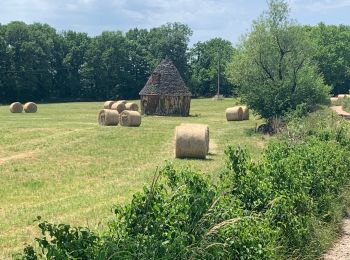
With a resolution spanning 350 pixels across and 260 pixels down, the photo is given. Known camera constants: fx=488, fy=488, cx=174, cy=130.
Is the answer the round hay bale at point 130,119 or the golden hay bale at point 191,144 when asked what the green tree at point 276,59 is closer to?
the round hay bale at point 130,119

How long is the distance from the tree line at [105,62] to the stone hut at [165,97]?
37513 mm

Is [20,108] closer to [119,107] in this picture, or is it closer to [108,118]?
[119,107]

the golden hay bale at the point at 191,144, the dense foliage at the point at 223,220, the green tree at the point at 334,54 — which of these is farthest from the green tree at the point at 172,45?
the dense foliage at the point at 223,220

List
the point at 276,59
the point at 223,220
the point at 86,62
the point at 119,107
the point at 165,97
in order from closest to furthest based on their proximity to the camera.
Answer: the point at 223,220 → the point at 276,59 → the point at 165,97 → the point at 119,107 → the point at 86,62

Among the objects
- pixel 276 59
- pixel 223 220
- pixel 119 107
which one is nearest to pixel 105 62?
pixel 119 107

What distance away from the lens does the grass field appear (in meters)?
10.5

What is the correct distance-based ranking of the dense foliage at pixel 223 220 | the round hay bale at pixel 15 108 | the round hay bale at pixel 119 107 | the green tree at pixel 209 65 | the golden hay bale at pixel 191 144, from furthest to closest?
the green tree at pixel 209 65 < the round hay bale at pixel 15 108 < the round hay bale at pixel 119 107 < the golden hay bale at pixel 191 144 < the dense foliage at pixel 223 220

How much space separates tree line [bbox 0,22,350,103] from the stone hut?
123ft

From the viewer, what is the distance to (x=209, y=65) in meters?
111

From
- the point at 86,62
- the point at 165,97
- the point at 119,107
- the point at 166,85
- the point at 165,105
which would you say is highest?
the point at 86,62

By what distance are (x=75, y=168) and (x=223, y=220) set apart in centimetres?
1166

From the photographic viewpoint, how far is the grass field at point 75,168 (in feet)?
34.6

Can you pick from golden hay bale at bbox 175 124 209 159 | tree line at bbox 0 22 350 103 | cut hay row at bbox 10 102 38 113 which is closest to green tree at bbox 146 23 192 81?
tree line at bbox 0 22 350 103

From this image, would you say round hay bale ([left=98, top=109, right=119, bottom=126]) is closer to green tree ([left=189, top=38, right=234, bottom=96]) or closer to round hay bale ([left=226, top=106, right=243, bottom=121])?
round hay bale ([left=226, top=106, right=243, bottom=121])
